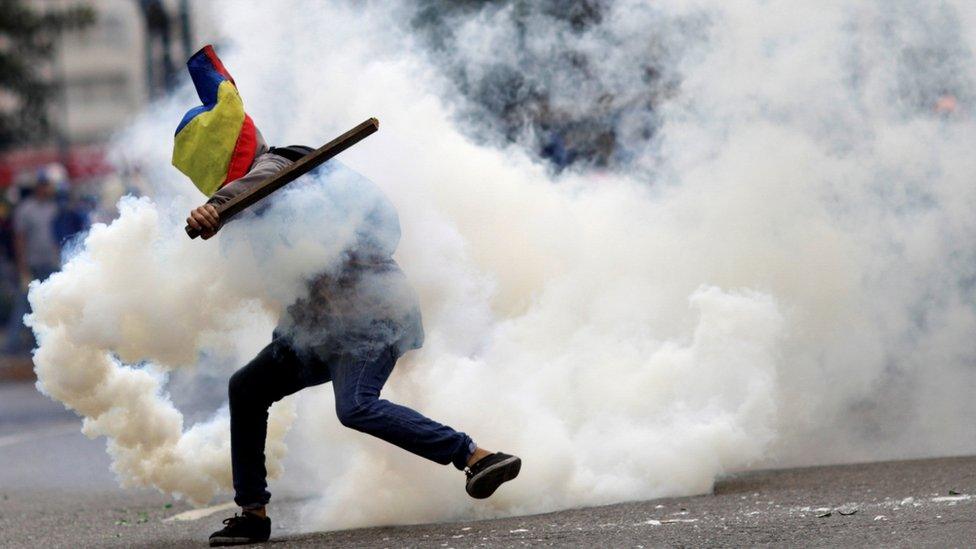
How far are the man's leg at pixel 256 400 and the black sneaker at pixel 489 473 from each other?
0.68 m

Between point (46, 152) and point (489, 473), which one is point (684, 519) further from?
point (46, 152)

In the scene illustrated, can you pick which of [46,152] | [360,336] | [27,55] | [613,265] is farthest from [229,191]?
[46,152]

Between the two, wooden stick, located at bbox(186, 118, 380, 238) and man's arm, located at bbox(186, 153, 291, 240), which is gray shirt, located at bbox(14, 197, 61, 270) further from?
wooden stick, located at bbox(186, 118, 380, 238)

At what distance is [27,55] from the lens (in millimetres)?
27641

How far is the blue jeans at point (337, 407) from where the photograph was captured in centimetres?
541

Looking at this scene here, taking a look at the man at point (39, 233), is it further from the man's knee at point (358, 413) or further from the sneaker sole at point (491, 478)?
the sneaker sole at point (491, 478)

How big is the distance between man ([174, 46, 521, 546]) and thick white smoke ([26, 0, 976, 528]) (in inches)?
5.1

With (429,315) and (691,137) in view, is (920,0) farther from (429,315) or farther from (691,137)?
(429,315)

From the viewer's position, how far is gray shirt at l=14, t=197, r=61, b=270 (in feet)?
53.7

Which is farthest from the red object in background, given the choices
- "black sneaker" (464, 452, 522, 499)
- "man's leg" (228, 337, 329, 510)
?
"black sneaker" (464, 452, 522, 499)

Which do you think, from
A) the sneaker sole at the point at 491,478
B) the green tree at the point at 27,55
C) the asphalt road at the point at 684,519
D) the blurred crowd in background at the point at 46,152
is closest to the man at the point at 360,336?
the sneaker sole at the point at 491,478

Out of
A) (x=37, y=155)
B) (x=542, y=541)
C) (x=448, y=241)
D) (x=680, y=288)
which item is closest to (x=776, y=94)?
(x=680, y=288)

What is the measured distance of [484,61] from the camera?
7.68 meters

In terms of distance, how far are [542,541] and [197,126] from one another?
1832 millimetres
